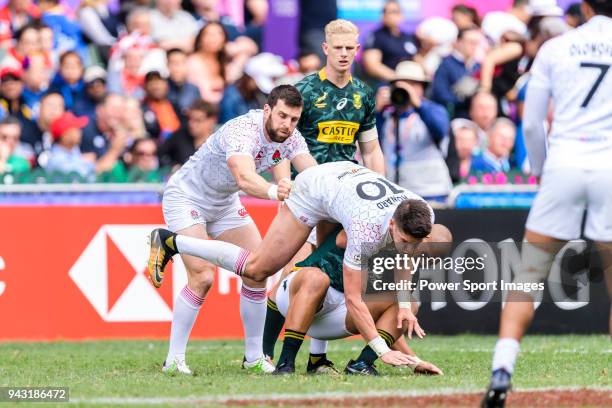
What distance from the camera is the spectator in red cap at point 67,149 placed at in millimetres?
14867

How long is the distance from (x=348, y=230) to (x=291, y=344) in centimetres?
115

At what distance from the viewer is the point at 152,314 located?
13914 mm

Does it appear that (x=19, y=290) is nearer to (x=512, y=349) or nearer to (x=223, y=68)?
(x=223, y=68)

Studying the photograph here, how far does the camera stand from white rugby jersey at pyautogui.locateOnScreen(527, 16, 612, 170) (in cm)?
779

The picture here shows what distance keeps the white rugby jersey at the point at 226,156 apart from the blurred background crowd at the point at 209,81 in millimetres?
3359

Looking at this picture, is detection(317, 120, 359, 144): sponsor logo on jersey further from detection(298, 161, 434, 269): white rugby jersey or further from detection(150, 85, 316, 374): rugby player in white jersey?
detection(298, 161, 434, 269): white rugby jersey

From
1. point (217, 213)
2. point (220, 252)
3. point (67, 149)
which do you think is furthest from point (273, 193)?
point (67, 149)

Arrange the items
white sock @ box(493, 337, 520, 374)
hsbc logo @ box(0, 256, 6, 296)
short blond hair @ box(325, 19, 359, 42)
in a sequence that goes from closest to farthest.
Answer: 1. white sock @ box(493, 337, 520, 374)
2. short blond hair @ box(325, 19, 359, 42)
3. hsbc logo @ box(0, 256, 6, 296)

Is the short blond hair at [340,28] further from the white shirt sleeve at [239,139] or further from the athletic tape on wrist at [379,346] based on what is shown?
the athletic tape on wrist at [379,346]

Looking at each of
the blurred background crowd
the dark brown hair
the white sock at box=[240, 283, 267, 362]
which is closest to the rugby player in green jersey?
the white sock at box=[240, 283, 267, 362]

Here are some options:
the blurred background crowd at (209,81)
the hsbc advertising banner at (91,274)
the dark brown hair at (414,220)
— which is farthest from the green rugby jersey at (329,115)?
the hsbc advertising banner at (91,274)

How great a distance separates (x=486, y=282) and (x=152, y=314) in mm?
3461

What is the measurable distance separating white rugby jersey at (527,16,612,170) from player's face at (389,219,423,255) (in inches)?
56.3

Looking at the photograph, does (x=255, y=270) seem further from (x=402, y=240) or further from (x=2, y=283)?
(x=2, y=283)
